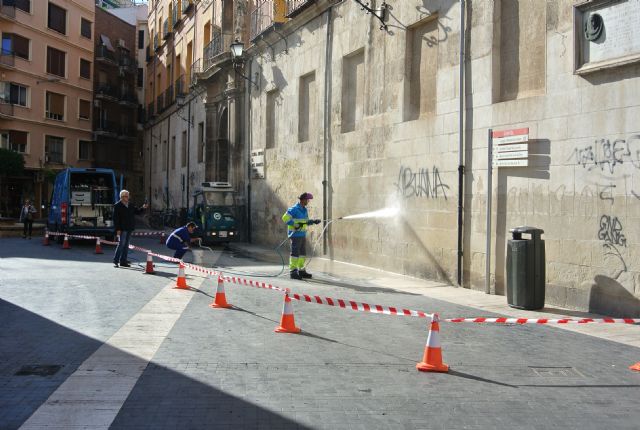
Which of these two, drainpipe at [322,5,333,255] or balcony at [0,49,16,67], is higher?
balcony at [0,49,16,67]

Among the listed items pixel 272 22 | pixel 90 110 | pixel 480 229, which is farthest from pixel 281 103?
pixel 90 110

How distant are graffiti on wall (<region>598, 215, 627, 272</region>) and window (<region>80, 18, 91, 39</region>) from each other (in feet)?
148

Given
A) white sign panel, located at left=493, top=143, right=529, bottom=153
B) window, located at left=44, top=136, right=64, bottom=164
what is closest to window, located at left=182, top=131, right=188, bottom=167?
window, located at left=44, top=136, right=64, bottom=164

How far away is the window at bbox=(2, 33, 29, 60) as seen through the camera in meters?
38.3

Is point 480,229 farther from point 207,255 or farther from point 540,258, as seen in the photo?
point 207,255

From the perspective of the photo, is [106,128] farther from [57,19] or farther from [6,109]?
[6,109]

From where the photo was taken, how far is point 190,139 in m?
32.0

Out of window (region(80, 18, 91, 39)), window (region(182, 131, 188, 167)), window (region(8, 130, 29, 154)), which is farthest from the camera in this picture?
window (region(80, 18, 91, 39))

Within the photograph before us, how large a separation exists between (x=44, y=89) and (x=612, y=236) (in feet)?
135

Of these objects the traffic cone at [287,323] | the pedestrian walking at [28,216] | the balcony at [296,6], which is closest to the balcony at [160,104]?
the pedestrian walking at [28,216]

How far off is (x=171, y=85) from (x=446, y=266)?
96.4ft

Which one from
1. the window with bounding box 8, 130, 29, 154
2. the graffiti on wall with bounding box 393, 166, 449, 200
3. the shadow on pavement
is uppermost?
the window with bounding box 8, 130, 29, 154

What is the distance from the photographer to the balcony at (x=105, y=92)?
157 feet

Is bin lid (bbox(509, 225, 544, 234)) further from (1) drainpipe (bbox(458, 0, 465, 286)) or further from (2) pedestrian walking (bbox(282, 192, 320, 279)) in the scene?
(2) pedestrian walking (bbox(282, 192, 320, 279))
